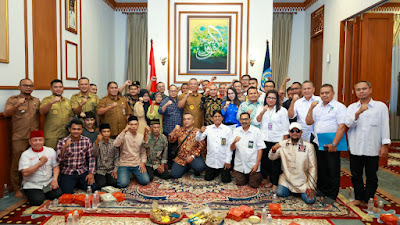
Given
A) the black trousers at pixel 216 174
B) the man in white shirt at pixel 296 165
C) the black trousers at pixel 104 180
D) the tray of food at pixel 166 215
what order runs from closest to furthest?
1. the tray of food at pixel 166 215
2. the man in white shirt at pixel 296 165
3. the black trousers at pixel 104 180
4. the black trousers at pixel 216 174

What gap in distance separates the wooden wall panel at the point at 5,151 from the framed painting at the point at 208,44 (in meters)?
5.02

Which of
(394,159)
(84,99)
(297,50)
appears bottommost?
(394,159)

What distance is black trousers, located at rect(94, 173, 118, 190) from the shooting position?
14.5 ft

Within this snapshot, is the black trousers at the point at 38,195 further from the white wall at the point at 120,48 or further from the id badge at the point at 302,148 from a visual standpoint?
the white wall at the point at 120,48

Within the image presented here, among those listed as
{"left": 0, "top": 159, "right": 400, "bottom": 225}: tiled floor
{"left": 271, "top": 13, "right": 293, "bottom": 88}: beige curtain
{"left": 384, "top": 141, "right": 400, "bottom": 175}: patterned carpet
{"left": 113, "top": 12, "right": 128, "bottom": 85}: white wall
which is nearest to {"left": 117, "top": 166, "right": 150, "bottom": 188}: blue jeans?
{"left": 0, "top": 159, "right": 400, "bottom": 225}: tiled floor

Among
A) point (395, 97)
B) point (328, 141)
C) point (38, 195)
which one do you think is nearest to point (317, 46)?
point (395, 97)

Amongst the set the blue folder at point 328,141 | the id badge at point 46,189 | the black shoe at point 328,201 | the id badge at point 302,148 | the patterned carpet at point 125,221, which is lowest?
the patterned carpet at point 125,221

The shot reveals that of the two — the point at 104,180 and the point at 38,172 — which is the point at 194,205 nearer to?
the point at 104,180

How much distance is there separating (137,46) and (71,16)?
3354mm

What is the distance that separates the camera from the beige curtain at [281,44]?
31.9 ft

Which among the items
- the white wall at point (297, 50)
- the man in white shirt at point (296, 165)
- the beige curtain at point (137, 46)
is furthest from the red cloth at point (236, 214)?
the white wall at point (297, 50)

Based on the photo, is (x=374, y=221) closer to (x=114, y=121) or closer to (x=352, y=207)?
(x=352, y=207)

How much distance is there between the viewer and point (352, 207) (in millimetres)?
3799

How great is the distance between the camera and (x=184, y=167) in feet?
16.7
